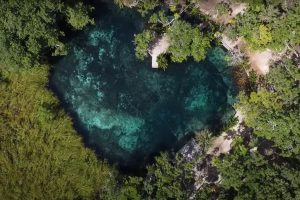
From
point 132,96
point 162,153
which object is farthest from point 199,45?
point 162,153

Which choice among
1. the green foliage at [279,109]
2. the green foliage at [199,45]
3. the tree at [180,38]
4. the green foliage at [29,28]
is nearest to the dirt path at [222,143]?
the green foliage at [279,109]

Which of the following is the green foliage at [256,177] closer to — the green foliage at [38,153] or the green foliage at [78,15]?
the green foliage at [38,153]

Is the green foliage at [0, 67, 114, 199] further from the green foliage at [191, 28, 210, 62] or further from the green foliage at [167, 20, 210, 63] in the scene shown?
the green foliage at [191, 28, 210, 62]

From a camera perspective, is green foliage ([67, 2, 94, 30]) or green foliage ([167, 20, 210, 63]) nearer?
green foliage ([167, 20, 210, 63])

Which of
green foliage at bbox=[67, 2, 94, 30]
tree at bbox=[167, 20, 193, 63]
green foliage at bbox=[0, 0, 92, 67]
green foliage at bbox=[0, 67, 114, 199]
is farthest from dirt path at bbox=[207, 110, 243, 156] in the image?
green foliage at bbox=[0, 0, 92, 67]

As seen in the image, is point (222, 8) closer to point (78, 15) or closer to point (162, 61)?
point (162, 61)

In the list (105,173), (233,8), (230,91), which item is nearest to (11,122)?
(105,173)
